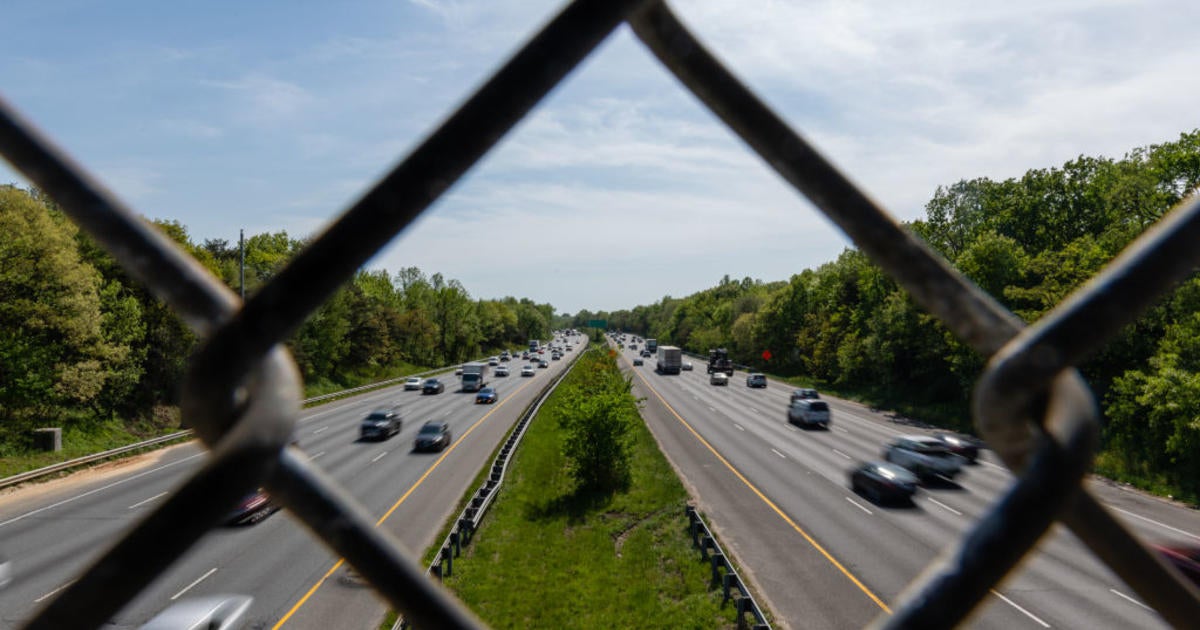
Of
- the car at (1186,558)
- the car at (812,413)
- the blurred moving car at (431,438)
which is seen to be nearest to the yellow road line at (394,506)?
the blurred moving car at (431,438)

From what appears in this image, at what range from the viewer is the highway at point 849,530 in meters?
14.6

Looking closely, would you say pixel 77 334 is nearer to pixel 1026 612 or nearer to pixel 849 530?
pixel 849 530

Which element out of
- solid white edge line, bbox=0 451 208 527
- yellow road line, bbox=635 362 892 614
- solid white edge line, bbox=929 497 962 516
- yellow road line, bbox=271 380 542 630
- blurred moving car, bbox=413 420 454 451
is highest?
blurred moving car, bbox=413 420 454 451

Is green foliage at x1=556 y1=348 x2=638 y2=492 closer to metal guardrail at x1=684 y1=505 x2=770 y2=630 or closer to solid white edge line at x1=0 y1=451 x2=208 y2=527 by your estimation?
metal guardrail at x1=684 y1=505 x2=770 y2=630

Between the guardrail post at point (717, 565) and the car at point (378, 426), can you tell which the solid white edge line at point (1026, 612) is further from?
the car at point (378, 426)

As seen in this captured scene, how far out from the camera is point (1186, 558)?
46.8ft

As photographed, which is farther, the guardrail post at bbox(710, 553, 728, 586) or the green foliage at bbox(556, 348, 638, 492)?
the green foliage at bbox(556, 348, 638, 492)

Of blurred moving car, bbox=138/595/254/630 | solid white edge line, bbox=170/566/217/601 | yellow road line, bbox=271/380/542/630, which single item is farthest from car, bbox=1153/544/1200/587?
solid white edge line, bbox=170/566/217/601

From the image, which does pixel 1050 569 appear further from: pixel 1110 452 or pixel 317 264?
pixel 317 264

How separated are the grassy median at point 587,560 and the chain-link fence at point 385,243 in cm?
1452

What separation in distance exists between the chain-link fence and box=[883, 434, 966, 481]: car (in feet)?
95.6

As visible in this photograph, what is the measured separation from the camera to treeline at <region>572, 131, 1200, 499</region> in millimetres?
25000

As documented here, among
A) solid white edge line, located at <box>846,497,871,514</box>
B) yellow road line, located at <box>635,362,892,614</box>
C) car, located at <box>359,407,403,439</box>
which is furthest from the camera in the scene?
car, located at <box>359,407,403,439</box>

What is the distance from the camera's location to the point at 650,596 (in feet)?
50.3
